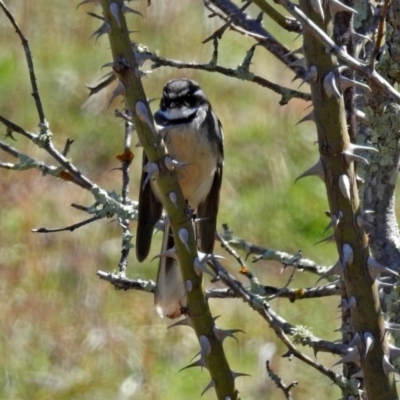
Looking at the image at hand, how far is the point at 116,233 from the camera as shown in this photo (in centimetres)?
740

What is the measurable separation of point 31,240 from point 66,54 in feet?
7.43

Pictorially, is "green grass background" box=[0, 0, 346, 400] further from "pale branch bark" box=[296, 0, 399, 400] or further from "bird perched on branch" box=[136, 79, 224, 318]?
"pale branch bark" box=[296, 0, 399, 400]

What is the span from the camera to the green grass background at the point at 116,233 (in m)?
6.63

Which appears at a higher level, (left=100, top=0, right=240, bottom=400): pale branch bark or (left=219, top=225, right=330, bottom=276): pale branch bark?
(left=219, top=225, right=330, bottom=276): pale branch bark

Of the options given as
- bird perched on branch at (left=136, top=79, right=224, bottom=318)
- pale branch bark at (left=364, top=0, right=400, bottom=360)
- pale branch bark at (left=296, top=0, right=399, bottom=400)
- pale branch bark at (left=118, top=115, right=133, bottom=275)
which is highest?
bird perched on branch at (left=136, top=79, right=224, bottom=318)

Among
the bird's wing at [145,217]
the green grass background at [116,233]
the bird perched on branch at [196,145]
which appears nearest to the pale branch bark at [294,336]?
the bird's wing at [145,217]

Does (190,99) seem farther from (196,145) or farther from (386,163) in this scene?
(386,163)

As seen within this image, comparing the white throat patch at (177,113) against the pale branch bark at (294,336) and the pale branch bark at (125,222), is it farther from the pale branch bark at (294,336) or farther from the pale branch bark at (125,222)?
the pale branch bark at (294,336)

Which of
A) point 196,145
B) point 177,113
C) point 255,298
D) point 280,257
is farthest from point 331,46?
point 177,113

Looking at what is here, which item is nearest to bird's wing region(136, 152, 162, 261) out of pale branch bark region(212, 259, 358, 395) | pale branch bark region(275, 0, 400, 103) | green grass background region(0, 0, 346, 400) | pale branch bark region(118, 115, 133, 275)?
pale branch bark region(118, 115, 133, 275)

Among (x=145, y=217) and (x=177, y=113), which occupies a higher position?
(x=177, y=113)

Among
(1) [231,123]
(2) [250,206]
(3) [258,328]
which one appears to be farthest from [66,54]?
(3) [258,328]

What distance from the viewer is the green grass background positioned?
6629 mm

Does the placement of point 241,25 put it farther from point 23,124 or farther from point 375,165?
point 23,124
